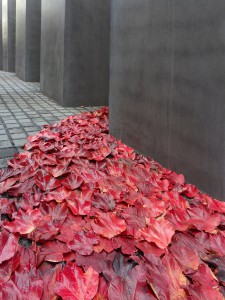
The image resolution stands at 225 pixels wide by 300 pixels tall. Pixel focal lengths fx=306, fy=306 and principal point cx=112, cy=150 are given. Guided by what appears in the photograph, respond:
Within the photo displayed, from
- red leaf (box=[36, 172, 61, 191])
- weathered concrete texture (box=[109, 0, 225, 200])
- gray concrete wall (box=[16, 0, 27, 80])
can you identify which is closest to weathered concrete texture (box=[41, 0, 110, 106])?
weathered concrete texture (box=[109, 0, 225, 200])

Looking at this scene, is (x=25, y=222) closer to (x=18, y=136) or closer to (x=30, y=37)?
(x=18, y=136)

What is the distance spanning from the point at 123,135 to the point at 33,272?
2.50 m

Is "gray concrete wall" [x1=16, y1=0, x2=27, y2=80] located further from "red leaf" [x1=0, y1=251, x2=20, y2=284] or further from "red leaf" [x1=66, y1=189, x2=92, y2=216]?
"red leaf" [x1=0, y1=251, x2=20, y2=284]

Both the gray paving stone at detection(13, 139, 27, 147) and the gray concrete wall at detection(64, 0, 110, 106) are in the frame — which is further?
the gray concrete wall at detection(64, 0, 110, 106)

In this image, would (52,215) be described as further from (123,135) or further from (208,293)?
(123,135)

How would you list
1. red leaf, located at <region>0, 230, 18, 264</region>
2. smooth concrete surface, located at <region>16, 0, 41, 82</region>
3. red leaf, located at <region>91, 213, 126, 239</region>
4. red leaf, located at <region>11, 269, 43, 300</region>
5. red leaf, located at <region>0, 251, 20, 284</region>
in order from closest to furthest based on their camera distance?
red leaf, located at <region>11, 269, 43, 300</region>
red leaf, located at <region>0, 251, 20, 284</region>
red leaf, located at <region>0, 230, 18, 264</region>
red leaf, located at <region>91, 213, 126, 239</region>
smooth concrete surface, located at <region>16, 0, 41, 82</region>

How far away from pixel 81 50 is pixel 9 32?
11528 millimetres

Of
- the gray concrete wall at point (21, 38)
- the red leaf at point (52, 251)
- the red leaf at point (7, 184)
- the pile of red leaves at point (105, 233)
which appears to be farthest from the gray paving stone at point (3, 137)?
the gray concrete wall at point (21, 38)

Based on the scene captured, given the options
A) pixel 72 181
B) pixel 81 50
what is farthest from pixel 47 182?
pixel 81 50

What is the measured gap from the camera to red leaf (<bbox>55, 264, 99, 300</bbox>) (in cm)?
117

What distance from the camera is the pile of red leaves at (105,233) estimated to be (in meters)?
1.25

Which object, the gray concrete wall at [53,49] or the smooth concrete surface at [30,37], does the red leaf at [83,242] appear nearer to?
the gray concrete wall at [53,49]

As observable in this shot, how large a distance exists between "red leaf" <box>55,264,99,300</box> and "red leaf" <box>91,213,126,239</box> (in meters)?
0.34

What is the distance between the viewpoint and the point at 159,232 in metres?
1.64
